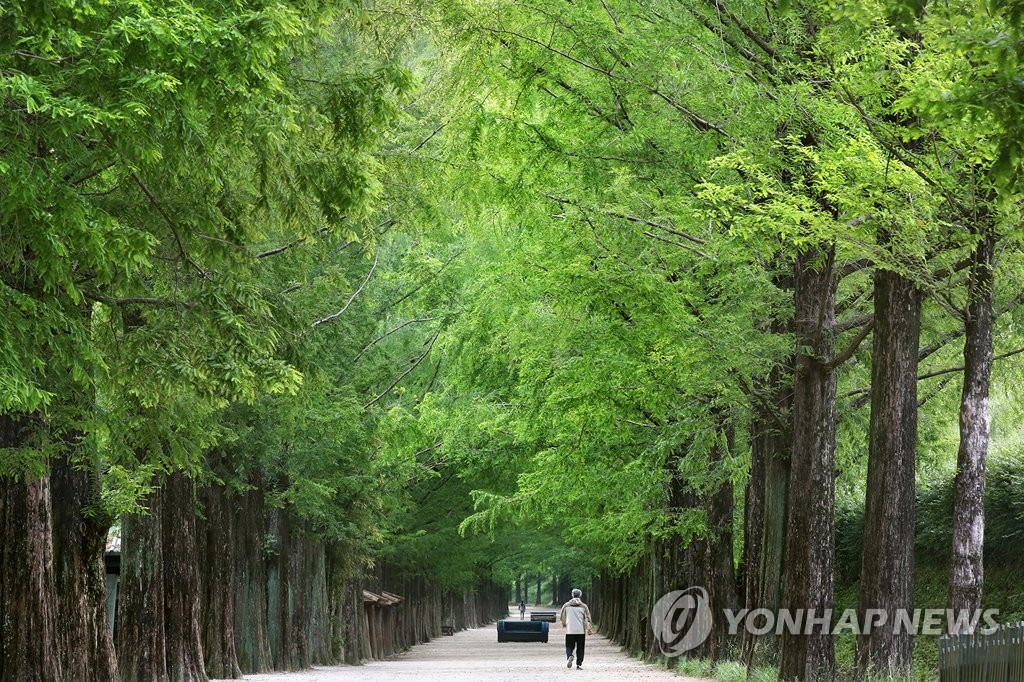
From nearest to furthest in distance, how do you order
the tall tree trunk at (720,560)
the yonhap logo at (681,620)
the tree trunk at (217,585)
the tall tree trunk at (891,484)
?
the tall tree trunk at (891,484), the tall tree trunk at (720,560), the tree trunk at (217,585), the yonhap logo at (681,620)

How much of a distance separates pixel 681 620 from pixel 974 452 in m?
16.4

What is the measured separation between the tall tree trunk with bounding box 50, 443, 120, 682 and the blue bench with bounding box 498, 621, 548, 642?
41692 mm

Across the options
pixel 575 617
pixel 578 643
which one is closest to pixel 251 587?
pixel 575 617

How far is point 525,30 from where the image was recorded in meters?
16.5

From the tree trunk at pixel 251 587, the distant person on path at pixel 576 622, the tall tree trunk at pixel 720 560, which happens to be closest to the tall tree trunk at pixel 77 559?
the tree trunk at pixel 251 587

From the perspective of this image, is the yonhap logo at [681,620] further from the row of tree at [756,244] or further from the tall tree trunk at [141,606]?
the tall tree trunk at [141,606]

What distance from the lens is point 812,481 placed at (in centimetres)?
1703

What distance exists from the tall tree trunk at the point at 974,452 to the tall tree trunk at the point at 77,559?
9.61 metres

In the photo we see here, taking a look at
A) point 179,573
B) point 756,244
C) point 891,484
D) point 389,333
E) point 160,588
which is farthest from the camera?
point 389,333

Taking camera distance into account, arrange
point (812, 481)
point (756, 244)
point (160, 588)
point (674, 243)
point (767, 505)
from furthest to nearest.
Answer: point (767, 505) → point (160, 588) → point (674, 243) → point (812, 481) → point (756, 244)

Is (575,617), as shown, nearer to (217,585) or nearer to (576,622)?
(576,622)

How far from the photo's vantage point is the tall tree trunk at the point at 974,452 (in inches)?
549

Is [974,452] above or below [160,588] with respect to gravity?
above

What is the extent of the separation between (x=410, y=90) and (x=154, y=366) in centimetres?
353
